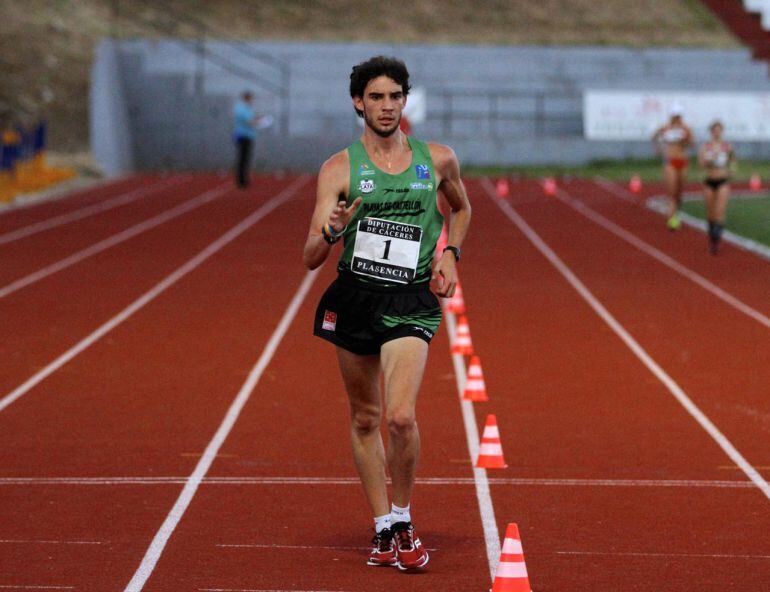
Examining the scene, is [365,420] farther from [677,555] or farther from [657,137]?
[657,137]

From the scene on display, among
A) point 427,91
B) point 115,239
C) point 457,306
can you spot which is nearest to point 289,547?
point 457,306

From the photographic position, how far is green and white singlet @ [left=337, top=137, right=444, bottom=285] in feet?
20.6

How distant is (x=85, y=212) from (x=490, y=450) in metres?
19.7

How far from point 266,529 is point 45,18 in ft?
129

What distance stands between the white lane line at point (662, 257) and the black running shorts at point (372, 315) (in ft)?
28.3

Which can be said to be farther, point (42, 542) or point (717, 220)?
point (717, 220)

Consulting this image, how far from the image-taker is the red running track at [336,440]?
654 centimetres

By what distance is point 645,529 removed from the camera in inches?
280

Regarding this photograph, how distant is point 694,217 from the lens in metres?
26.8

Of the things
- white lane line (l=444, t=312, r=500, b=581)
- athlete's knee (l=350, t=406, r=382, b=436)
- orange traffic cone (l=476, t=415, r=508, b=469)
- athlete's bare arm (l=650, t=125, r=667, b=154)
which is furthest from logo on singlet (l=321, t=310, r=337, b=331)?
athlete's bare arm (l=650, t=125, r=667, b=154)

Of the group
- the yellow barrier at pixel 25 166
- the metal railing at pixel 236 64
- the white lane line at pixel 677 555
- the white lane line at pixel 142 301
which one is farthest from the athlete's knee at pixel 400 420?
the metal railing at pixel 236 64

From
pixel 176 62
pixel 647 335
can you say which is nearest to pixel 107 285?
pixel 647 335

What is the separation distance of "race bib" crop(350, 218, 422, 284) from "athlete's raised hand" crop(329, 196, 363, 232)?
1.10 feet

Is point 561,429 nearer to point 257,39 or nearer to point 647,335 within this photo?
point 647,335
